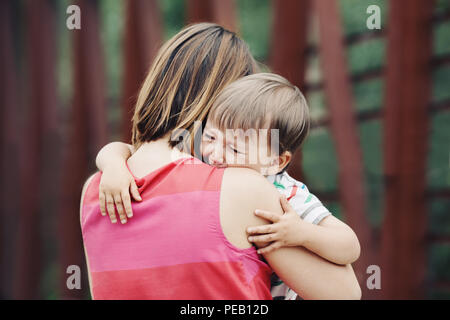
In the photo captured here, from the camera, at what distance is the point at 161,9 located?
14.0 feet

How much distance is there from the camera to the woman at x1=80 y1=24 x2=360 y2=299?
42.5 inches

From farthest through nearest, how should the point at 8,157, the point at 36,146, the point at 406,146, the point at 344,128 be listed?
the point at 8,157, the point at 36,146, the point at 344,128, the point at 406,146

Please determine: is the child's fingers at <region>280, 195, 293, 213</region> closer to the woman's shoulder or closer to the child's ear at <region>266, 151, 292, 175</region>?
the woman's shoulder

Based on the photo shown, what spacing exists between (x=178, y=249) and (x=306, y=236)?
0.27m

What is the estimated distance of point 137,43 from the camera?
409 cm

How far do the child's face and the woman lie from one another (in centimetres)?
6

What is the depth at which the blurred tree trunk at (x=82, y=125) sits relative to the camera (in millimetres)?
4629

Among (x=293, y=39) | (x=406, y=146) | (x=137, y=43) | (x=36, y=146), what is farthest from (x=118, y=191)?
(x=36, y=146)

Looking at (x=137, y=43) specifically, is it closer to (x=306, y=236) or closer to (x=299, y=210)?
(x=299, y=210)

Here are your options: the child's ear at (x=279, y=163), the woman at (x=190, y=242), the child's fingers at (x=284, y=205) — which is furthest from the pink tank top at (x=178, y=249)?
the child's ear at (x=279, y=163)

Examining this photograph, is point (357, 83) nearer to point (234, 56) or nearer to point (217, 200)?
point (234, 56)

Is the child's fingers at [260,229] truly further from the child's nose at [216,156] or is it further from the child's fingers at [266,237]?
the child's nose at [216,156]
